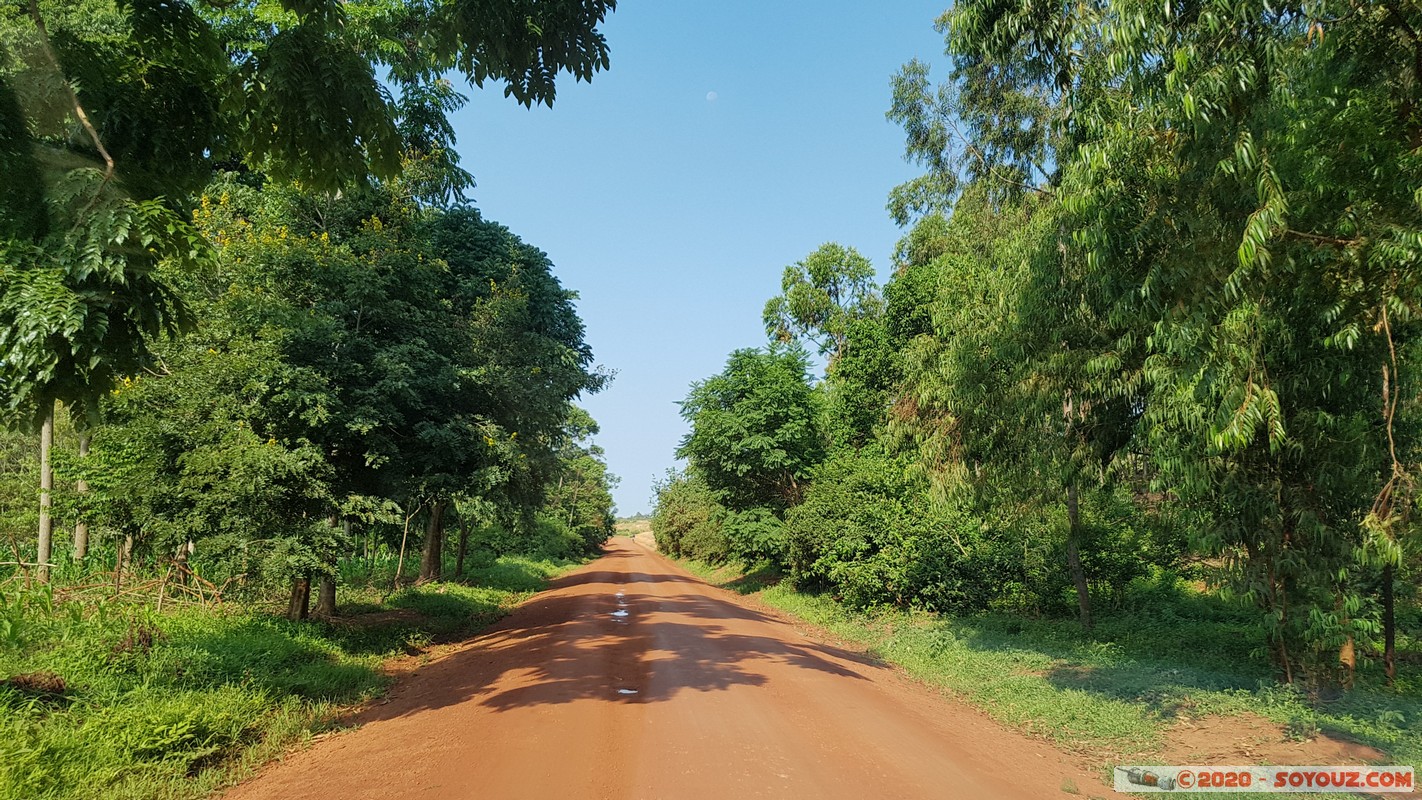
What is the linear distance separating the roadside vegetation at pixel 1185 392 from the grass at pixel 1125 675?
7 centimetres

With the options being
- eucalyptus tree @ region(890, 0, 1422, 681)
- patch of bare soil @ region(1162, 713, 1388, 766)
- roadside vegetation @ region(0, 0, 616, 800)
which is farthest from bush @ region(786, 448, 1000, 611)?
roadside vegetation @ region(0, 0, 616, 800)

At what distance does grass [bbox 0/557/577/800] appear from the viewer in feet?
17.4

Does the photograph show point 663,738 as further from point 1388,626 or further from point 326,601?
point 1388,626

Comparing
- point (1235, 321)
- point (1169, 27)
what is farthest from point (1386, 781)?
point (1169, 27)

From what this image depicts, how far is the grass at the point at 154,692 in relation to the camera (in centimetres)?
529

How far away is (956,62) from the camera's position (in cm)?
1631

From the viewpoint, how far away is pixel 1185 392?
20.0 feet

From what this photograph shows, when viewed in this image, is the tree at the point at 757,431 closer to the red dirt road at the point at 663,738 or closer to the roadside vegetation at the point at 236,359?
the roadside vegetation at the point at 236,359

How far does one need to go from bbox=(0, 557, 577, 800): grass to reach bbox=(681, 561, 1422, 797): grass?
8.21m

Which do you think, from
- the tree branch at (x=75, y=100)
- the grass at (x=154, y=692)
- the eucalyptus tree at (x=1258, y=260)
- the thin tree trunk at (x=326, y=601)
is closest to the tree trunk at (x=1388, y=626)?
the eucalyptus tree at (x=1258, y=260)

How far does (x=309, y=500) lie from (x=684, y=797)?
8.13 m

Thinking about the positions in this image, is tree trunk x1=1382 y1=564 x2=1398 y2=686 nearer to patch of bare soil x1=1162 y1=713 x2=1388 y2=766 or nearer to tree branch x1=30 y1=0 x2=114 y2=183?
patch of bare soil x1=1162 y1=713 x2=1388 y2=766

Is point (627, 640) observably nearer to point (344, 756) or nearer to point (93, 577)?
point (344, 756)

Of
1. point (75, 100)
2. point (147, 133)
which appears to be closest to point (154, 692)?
point (147, 133)
